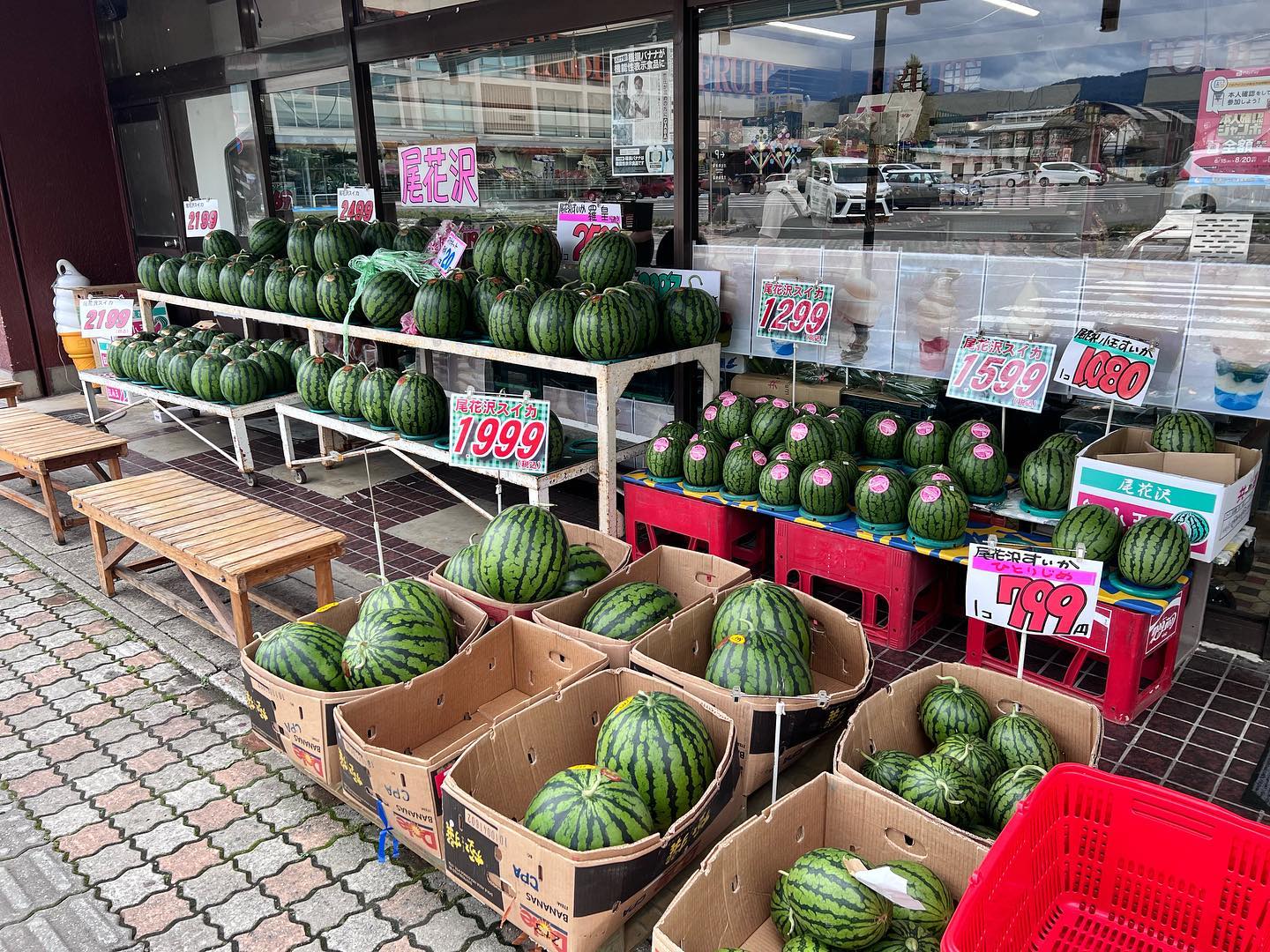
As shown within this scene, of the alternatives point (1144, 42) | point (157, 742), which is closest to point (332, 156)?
point (157, 742)

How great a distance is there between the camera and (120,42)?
10156 mm

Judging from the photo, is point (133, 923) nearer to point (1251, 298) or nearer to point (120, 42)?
point (1251, 298)

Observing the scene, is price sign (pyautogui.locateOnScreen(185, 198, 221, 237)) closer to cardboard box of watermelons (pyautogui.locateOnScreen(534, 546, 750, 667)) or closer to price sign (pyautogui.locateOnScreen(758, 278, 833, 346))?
price sign (pyautogui.locateOnScreen(758, 278, 833, 346))

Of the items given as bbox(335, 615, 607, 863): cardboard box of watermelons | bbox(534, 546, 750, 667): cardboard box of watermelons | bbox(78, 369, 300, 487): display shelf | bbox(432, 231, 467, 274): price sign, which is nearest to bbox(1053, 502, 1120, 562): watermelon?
bbox(534, 546, 750, 667): cardboard box of watermelons

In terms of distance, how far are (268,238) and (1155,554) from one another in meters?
7.05

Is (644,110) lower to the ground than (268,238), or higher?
higher

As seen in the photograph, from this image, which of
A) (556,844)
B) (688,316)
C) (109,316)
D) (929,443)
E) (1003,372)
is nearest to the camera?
(556,844)

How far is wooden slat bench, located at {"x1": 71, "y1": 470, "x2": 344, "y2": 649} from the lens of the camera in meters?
4.14

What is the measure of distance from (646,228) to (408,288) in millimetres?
1748

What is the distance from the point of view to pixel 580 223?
627 centimetres

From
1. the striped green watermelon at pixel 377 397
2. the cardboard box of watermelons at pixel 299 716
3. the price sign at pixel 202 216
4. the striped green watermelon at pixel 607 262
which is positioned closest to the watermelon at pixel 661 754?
the cardboard box of watermelons at pixel 299 716

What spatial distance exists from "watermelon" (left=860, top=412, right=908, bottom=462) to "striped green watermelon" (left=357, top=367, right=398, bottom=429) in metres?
3.07

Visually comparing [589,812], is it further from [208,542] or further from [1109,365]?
[1109,365]

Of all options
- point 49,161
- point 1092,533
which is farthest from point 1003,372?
point 49,161
